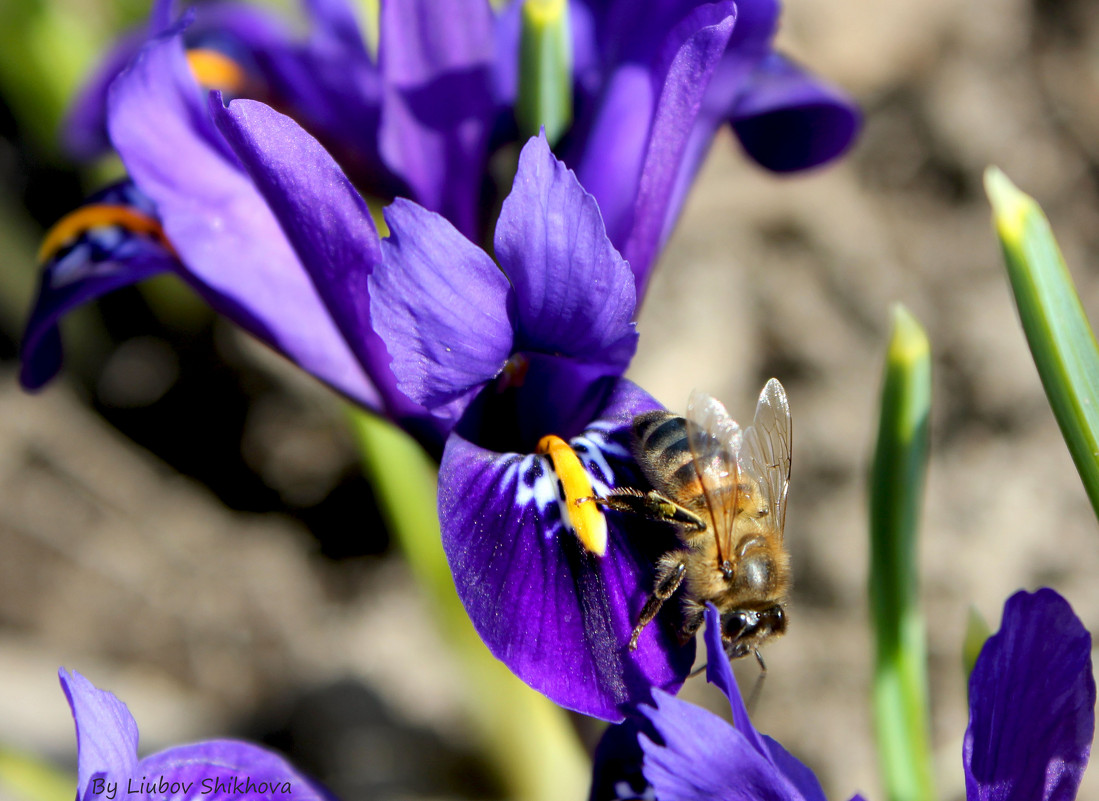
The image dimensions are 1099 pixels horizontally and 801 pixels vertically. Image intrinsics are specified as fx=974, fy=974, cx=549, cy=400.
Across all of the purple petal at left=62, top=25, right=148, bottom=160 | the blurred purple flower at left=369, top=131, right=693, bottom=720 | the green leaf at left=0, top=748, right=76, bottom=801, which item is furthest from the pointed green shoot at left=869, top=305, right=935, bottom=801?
the purple petal at left=62, top=25, right=148, bottom=160

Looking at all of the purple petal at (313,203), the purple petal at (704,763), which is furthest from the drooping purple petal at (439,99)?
the purple petal at (704,763)

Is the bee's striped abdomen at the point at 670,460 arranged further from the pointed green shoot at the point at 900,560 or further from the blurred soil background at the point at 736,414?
the blurred soil background at the point at 736,414

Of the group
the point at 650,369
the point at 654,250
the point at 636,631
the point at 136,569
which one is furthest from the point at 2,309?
the point at 636,631

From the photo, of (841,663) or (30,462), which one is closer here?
(841,663)

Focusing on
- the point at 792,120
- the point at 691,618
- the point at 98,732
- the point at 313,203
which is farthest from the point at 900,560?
the point at 98,732

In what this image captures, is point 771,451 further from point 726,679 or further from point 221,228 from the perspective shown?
point 221,228

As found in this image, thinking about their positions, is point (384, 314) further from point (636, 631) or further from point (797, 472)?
point (797, 472)

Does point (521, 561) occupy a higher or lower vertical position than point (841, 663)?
higher

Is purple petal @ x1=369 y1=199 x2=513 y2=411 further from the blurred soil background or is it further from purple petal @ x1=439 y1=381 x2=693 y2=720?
the blurred soil background
